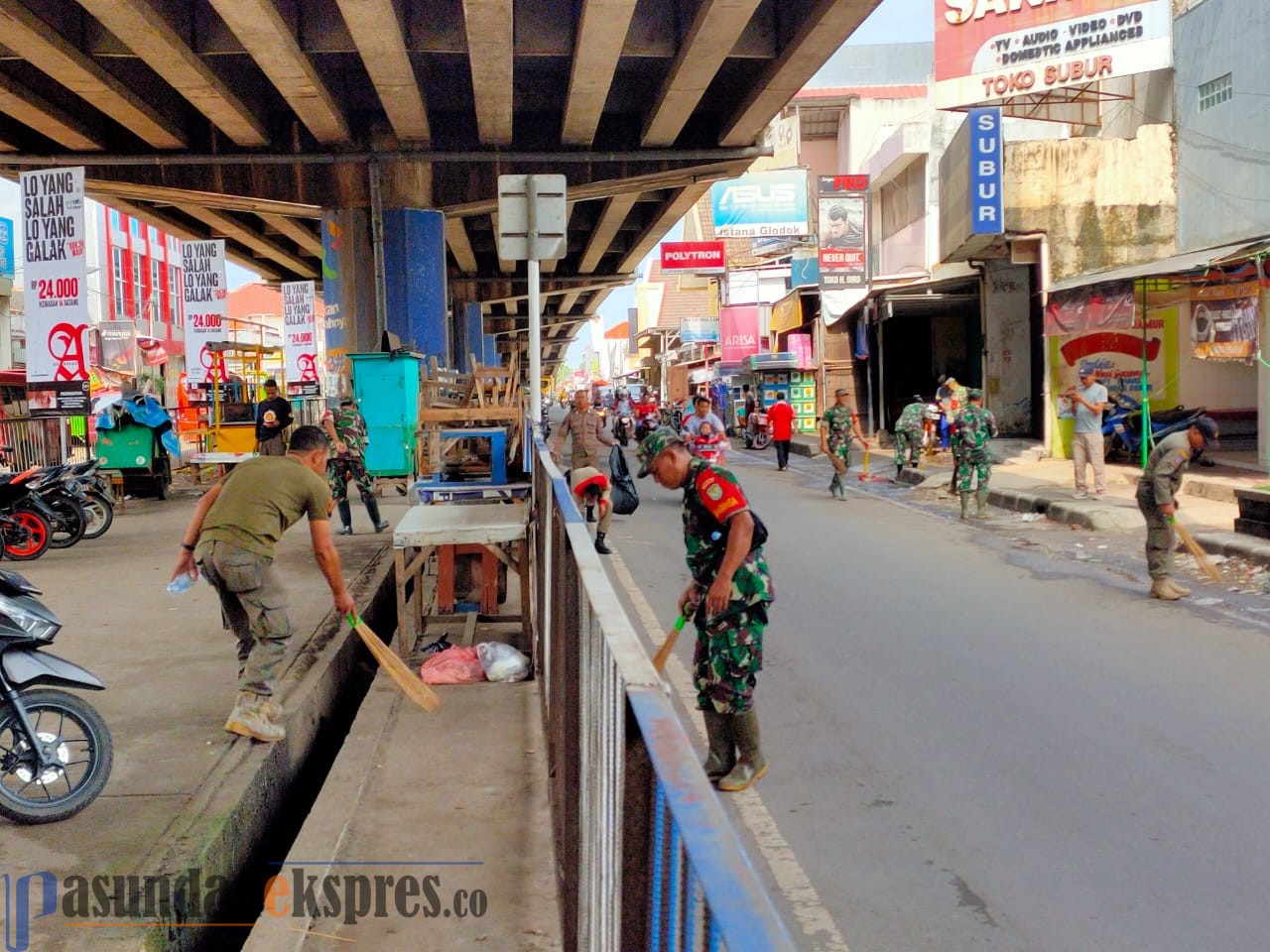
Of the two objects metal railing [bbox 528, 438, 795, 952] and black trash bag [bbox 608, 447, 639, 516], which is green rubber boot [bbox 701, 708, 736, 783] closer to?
metal railing [bbox 528, 438, 795, 952]

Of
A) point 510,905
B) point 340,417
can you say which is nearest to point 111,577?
point 340,417

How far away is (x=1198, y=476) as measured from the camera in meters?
17.4

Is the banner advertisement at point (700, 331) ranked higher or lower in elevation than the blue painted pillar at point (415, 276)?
higher

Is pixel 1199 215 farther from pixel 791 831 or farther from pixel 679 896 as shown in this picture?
pixel 679 896

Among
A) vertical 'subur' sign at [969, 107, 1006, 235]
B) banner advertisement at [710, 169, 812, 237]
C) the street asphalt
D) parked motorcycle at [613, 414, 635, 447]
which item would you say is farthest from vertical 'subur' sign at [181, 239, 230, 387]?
banner advertisement at [710, 169, 812, 237]

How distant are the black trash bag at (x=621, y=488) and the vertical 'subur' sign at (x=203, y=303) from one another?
37.1 ft

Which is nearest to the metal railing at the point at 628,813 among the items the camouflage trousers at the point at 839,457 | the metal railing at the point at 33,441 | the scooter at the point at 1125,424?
the camouflage trousers at the point at 839,457

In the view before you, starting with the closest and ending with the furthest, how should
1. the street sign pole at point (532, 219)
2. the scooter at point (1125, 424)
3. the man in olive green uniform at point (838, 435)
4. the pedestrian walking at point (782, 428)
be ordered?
1. the street sign pole at point (532, 219)
2. the man in olive green uniform at point (838, 435)
3. the scooter at point (1125, 424)
4. the pedestrian walking at point (782, 428)

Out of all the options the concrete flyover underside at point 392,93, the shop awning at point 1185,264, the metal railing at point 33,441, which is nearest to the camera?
the concrete flyover underside at point 392,93

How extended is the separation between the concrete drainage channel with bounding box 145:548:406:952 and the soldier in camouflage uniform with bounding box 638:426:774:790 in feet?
6.90

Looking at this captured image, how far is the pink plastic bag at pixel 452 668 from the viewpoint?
729 cm

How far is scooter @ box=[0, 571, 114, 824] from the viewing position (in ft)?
15.5

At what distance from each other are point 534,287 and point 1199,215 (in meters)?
16.4

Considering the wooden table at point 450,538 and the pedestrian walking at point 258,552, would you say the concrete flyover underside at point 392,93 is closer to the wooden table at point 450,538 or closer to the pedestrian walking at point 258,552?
the wooden table at point 450,538
